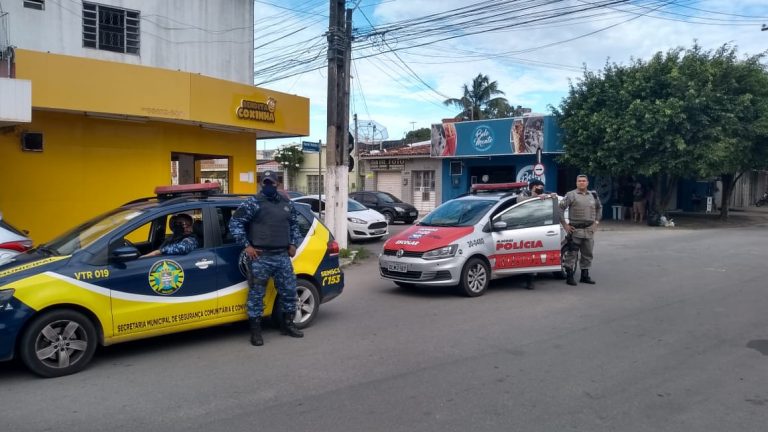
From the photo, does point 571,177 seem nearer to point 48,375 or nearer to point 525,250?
point 525,250

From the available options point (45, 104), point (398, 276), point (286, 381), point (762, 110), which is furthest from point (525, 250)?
point (762, 110)

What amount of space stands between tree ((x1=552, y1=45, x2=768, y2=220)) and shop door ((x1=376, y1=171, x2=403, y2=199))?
38.1ft

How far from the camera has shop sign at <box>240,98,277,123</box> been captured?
14.1m

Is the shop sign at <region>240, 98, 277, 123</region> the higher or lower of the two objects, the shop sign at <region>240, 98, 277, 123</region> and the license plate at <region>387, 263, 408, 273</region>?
the higher

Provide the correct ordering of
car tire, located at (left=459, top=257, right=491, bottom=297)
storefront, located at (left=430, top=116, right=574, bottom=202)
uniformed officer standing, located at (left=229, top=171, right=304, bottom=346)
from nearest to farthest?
uniformed officer standing, located at (left=229, top=171, right=304, bottom=346)
car tire, located at (left=459, top=257, right=491, bottom=297)
storefront, located at (left=430, top=116, right=574, bottom=202)

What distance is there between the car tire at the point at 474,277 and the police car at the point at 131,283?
8.05 feet

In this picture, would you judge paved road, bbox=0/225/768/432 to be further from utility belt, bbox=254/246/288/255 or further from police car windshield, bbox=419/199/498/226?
police car windshield, bbox=419/199/498/226

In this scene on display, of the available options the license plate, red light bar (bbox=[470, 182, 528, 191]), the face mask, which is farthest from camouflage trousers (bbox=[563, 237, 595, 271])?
the face mask

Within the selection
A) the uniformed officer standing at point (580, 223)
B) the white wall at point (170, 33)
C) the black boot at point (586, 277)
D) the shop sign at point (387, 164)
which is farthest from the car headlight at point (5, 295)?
the shop sign at point (387, 164)

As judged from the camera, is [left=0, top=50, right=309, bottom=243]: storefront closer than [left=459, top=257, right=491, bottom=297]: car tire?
No

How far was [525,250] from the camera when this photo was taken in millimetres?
9578

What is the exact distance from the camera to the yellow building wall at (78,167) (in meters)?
11.7

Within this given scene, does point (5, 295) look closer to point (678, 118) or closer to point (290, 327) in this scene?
point (290, 327)

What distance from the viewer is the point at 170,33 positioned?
15.6m
